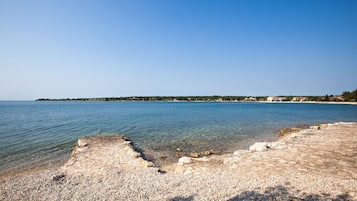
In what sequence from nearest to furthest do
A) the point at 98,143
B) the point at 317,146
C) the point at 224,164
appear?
the point at 224,164 < the point at 317,146 < the point at 98,143

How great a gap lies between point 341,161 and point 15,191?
45.0 feet

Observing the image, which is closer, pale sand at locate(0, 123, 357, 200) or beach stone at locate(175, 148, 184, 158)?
pale sand at locate(0, 123, 357, 200)

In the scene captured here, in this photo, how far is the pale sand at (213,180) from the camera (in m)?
5.67

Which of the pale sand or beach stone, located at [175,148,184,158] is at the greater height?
the pale sand

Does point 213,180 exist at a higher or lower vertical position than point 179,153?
higher

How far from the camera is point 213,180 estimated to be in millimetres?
6707

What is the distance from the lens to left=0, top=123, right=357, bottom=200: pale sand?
5672mm

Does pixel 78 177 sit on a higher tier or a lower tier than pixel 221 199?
lower

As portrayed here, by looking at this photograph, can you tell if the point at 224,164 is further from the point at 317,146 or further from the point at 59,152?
the point at 59,152

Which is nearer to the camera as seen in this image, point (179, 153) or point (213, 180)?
point (213, 180)

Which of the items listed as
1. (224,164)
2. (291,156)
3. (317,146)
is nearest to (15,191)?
(224,164)

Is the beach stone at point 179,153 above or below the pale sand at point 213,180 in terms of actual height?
below

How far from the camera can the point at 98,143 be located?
49.9 feet

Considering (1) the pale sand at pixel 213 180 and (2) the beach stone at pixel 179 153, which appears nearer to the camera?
(1) the pale sand at pixel 213 180
